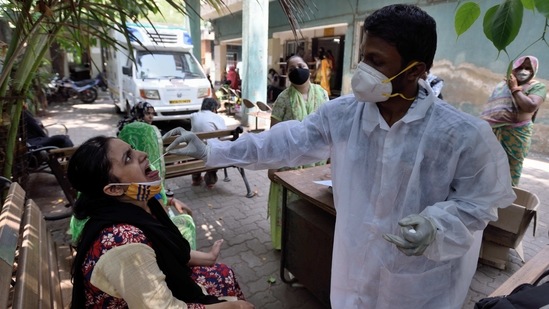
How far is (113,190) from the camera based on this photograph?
142 cm

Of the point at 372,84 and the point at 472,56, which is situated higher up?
the point at 472,56

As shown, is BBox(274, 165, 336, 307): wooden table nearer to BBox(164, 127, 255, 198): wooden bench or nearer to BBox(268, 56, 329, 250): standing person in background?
BBox(268, 56, 329, 250): standing person in background

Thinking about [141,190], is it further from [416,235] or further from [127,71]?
[127,71]

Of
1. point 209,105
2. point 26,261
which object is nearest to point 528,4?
point 26,261

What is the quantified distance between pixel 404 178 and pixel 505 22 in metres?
0.59

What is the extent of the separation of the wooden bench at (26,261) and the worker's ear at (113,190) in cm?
37

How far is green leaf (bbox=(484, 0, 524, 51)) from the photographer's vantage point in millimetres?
1053

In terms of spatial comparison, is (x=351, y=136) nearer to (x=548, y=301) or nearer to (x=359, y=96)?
(x=359, y=96)

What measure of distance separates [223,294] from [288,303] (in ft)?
2.95

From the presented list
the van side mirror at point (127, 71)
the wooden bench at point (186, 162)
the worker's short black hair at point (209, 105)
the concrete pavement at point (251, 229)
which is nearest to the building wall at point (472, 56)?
the concrete pavement at point (251, 229)

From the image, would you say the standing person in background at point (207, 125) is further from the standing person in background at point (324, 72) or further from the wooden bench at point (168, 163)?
the standing person in background at point (324, 72)

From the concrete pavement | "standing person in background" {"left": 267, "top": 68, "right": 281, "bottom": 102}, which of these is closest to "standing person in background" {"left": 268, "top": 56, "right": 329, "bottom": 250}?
the concrete pavement

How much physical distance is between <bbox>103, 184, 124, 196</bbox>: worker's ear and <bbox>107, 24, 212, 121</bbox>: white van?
264 inches

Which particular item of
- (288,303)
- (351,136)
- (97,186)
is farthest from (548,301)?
(288,303)
